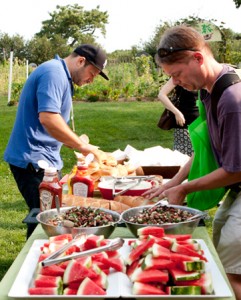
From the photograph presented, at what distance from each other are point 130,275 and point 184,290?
22 centimetres

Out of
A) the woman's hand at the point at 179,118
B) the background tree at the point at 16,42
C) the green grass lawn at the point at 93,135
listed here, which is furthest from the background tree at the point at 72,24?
the woman's hand at the point at 179,118

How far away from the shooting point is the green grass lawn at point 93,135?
5570 millimetres

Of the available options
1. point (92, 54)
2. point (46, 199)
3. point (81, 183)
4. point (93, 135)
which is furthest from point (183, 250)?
point (93, 135)

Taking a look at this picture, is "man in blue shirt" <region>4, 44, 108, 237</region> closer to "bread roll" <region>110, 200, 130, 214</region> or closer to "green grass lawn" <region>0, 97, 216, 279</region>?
"bread roll" <region>110, 200, 130, 214</region>

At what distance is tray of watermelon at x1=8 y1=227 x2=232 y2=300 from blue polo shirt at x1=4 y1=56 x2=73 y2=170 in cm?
163

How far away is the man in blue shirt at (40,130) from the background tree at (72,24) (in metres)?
52.6

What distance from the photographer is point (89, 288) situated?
1625 millimetres

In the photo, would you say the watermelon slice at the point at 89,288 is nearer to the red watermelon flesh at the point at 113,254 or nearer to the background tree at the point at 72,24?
the red watermelon flesh at the point at 113,254

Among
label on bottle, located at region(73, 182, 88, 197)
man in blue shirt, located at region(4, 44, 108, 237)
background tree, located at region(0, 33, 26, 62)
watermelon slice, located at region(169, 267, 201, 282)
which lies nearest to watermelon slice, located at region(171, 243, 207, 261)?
watermelon slice, located at region(169, 267, 201, 282)

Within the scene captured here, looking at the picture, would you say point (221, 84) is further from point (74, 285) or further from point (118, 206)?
point (74, 285)

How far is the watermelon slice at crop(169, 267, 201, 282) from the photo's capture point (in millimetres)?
1662

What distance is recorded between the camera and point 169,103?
5422 millimetres

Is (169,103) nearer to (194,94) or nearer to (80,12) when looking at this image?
(194,94)

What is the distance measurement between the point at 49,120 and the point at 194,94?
237 cm
